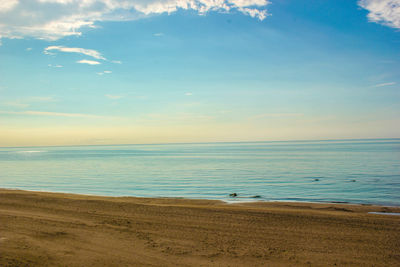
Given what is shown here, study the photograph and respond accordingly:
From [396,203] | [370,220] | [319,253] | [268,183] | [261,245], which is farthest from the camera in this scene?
[268,183]

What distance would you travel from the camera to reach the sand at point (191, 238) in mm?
8680

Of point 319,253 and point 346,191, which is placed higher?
point 319,253

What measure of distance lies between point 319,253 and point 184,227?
565 centimetres

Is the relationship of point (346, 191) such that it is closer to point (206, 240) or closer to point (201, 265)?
point (206, 240)

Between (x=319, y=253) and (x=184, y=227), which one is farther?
(x=184, y=227)

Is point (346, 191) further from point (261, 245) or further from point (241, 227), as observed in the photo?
point (261, 245)

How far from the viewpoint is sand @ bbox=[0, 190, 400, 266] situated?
868 centimetres

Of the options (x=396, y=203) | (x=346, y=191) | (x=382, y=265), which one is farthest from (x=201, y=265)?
(x=346, y=191)

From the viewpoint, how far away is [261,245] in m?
10.2

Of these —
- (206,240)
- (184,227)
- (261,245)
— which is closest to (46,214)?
(184,227)

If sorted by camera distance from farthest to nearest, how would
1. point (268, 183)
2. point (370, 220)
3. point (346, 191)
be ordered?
point (268, 183), point (346, 191), point (370, 220)

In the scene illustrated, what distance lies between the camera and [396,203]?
69.3ft

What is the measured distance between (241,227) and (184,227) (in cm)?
255

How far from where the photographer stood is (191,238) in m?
10.9
